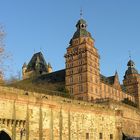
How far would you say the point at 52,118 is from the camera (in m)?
31.8

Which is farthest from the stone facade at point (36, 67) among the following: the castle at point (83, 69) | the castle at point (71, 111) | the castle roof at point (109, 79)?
the castle at point (71, 111)

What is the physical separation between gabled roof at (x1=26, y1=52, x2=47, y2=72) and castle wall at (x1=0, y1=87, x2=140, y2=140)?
200 ft

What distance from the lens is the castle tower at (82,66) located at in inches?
2908

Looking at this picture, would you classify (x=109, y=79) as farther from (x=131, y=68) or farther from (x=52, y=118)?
(x=52, y=118)

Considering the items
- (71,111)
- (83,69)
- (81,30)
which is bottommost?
(71,111)

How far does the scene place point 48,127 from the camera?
31.0 m

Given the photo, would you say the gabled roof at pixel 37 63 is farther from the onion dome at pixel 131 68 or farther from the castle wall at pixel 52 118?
the castle wall at pixel 52 118

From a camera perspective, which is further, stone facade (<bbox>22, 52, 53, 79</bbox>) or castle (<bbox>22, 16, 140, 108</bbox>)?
stone facade (<bbox>22, 52, 53, 79</bbox>)

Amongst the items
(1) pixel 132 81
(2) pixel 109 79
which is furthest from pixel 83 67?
(1) pixel 132 81

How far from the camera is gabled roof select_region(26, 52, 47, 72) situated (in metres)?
101

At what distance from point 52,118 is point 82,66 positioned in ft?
144

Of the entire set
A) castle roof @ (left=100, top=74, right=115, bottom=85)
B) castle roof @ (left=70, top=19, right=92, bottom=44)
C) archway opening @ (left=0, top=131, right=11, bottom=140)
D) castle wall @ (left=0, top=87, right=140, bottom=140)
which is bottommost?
archway opening @ (left=0, top=131, right=11, bottom=140)

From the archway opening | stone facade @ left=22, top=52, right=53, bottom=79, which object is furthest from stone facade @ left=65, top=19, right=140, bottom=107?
the archway opening

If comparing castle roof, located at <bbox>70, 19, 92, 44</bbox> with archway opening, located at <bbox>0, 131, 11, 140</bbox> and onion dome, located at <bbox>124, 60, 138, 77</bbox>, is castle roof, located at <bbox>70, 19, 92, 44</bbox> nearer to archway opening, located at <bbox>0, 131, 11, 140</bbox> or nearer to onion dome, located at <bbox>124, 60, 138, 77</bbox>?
onion dome, located at <bbox>124, 60, 138, 77</bbox>
